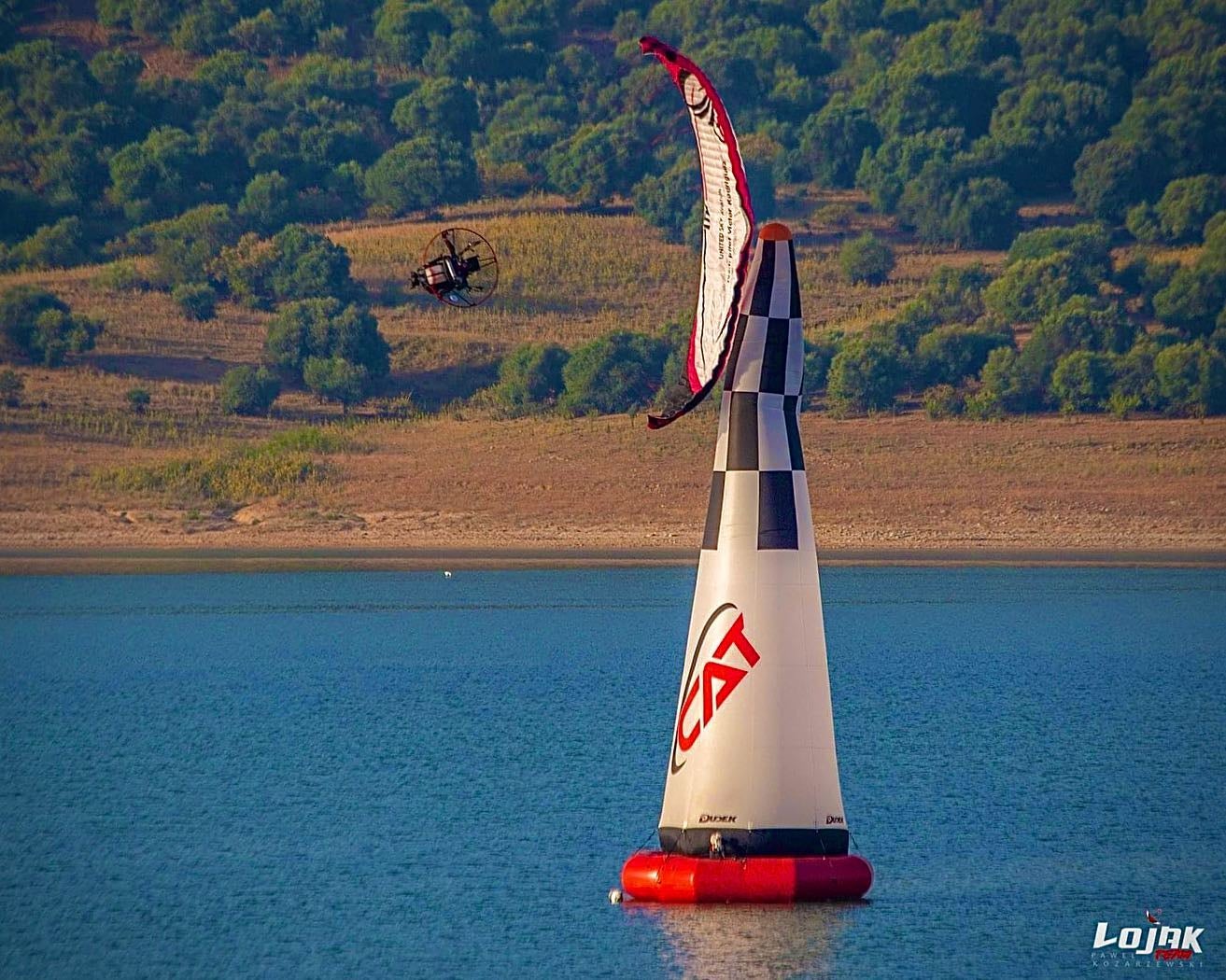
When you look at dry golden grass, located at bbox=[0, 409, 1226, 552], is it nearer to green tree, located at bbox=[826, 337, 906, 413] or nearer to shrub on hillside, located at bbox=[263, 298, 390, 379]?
green tree, located at bbox=[826, 337, 906, 413]

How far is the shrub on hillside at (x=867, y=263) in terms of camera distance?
132250 mm

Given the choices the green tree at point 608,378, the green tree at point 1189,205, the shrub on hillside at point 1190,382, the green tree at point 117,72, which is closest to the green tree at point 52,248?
the green tree at point 608,378

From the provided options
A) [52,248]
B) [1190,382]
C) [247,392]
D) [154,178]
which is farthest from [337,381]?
[154,178]

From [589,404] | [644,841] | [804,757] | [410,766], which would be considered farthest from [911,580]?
[804,757]

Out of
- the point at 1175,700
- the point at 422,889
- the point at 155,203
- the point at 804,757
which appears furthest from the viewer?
the point at 155,203

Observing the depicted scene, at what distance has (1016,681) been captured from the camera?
202 ft

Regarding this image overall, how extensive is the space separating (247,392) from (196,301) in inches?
757

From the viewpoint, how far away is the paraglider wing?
23.4m

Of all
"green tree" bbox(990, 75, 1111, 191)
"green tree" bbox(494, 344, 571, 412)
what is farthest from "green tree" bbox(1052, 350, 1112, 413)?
"green tree" bbox(990, 75, 1111, 191)

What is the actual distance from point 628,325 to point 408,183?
39.0m

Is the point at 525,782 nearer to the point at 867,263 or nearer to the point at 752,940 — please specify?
the point at 752,940

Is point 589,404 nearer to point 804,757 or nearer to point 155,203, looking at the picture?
point 155,203

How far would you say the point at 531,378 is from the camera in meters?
108

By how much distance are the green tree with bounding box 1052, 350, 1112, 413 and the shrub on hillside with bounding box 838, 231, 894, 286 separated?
2656 cm
